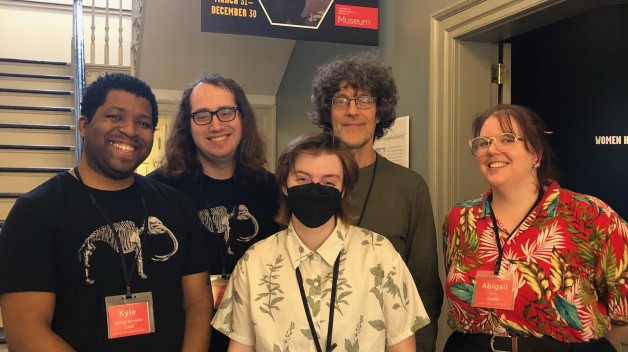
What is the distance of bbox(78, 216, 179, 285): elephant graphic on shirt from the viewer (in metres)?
1.52

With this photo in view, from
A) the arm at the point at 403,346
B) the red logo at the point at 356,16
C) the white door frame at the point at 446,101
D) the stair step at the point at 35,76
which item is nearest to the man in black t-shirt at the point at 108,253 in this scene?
the arm at the point at 403,346

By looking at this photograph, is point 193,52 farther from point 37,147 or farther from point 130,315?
point 130,315

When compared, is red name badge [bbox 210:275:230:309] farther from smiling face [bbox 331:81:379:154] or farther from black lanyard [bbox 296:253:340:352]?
smiling face [bbox 331:81:379:154]

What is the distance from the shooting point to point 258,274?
5.11 ft

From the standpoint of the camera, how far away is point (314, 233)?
1.59 metres

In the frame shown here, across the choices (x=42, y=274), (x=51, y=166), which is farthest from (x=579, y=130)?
(x=51, y=166)

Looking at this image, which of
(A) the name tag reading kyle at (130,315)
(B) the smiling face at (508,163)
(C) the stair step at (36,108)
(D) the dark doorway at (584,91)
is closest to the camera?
(A) the name tag reading kyle at (130,315)

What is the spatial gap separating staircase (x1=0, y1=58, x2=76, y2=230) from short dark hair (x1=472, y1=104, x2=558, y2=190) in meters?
3.79

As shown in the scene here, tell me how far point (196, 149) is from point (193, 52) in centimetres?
316

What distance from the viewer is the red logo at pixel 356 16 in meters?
3.21

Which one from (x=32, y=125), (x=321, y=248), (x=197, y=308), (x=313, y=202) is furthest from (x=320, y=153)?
(x=32, y=125)

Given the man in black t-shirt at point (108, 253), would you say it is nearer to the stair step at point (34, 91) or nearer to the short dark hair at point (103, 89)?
the short dark hair at point (103, 89)

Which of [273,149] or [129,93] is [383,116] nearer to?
[129,93]

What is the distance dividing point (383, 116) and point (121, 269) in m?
1.09
